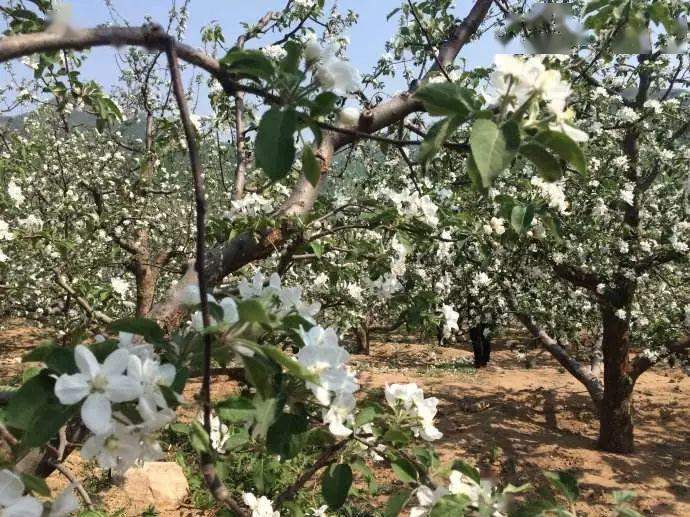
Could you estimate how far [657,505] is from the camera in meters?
5.36

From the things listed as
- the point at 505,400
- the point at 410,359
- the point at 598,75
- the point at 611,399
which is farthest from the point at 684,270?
the point at 410,359

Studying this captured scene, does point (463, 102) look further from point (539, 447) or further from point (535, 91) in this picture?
point (539, 447)

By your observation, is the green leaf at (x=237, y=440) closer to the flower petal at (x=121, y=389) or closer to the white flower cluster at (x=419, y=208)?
the flower petal at (x=121, y=389)

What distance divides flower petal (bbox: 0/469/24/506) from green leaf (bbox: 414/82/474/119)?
0.77m

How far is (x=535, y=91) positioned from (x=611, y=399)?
21.2 feet

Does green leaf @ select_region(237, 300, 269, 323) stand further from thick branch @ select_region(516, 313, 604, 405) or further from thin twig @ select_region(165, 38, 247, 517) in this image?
thick branch @ select_region(516, 313, 604, 405)

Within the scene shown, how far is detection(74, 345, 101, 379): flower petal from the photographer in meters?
0.76

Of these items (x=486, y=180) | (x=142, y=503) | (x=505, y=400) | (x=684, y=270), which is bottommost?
(x=142, y=503)

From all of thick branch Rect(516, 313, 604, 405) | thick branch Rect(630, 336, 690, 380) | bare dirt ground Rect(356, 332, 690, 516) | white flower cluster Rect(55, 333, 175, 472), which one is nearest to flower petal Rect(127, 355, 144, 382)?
white flower cluster Rect(55, 333, 175, 472)

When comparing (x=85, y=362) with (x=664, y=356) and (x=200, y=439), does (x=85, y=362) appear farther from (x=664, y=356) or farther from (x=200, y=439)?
(x=664, y=356)

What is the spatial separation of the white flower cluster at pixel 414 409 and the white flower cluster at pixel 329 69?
0.78m

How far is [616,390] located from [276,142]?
6.61m

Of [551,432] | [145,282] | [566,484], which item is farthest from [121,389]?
[551,432]

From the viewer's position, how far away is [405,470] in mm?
1200
